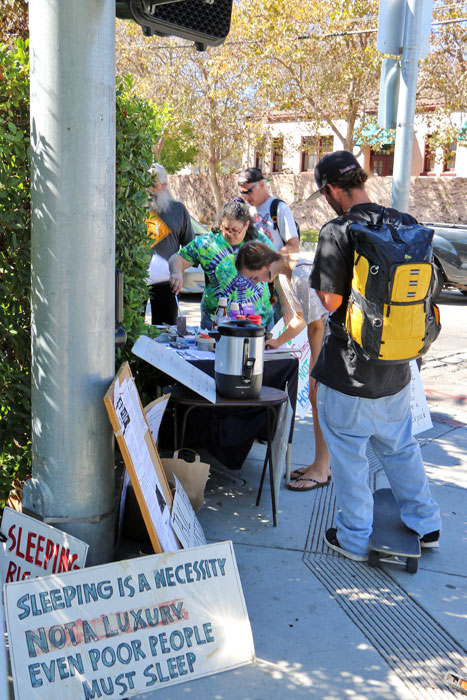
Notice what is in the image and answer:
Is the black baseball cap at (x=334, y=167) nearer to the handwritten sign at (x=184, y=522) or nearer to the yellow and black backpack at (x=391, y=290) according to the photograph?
the yellow and black backpack at (x=391, y=290)

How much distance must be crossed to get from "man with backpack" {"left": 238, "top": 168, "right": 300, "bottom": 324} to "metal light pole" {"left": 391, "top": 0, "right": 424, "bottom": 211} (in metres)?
0.96

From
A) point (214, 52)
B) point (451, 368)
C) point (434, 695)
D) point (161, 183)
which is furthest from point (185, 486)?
point (214, 52)

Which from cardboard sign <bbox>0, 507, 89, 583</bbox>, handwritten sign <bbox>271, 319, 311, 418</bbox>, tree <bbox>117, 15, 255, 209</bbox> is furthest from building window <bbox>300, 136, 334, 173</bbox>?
cardboard sign <bbox>0, 507, 89, 583</bbox>

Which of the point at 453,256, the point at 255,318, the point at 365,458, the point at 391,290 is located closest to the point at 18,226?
the point at 391,290

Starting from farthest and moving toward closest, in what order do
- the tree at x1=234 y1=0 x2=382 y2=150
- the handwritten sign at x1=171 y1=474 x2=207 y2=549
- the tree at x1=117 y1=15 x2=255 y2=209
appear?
the tree at x1=117 y1=15 x2=255 y2=209, the tree at x1=234 y1=0 x2=382 y2=150, the handwritten sign at x1=171 y1=474 x2=207 y2=549

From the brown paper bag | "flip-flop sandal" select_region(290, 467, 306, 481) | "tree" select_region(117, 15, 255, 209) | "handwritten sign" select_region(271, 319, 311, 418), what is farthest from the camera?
"tree" select_region(117, 15, 255, 209)

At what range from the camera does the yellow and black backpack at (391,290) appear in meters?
3.41

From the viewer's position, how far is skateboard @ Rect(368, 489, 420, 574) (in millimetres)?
3756

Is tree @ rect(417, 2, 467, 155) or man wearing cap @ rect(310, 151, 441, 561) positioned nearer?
man wearing cap @ rect(310, 151, 441, 561)

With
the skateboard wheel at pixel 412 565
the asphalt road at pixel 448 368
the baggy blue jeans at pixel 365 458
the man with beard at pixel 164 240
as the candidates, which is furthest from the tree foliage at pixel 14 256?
the asphalt road at pixel 448 368

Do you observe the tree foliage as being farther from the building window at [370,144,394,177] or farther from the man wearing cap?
the building window at [370,144,394,177]

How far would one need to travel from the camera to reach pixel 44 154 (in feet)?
9.78

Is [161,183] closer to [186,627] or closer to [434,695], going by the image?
[186,627]

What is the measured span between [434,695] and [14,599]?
1.65m
